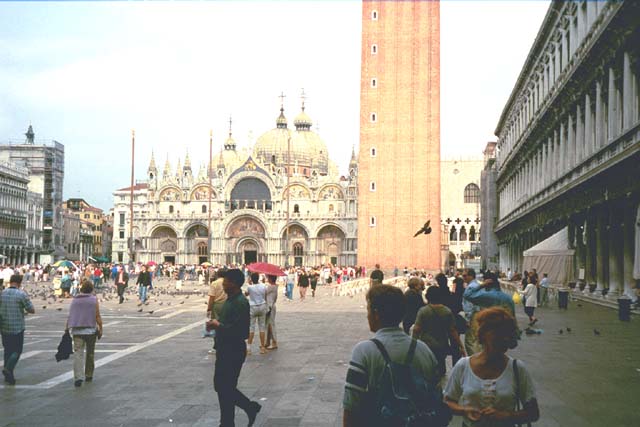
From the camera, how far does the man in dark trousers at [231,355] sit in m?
7.87

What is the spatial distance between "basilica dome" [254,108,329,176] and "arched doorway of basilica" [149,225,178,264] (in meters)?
19.0

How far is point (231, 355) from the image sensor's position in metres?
8.11

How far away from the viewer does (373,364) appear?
455cm

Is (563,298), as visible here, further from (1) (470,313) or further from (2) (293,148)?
(2) (293,148)

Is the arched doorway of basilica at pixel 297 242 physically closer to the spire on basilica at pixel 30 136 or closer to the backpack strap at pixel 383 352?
the spire on basilica at pixel 30 136

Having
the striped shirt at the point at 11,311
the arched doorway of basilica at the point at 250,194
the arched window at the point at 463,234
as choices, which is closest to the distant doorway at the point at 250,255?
the arched doorway of basilica at the point at 250,194

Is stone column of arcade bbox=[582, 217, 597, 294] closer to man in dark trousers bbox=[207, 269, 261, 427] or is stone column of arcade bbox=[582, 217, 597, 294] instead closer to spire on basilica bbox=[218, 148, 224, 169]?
man in dark trousers bbox=[207, 269, 261, 427]

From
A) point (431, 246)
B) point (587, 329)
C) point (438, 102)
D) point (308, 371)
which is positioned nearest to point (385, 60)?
point (438, 102)

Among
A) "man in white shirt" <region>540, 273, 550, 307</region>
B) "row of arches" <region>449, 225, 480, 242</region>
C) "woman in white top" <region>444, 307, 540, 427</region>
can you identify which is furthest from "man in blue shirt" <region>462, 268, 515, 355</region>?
"row of arches" <region>449, 225, 480, 242</region>

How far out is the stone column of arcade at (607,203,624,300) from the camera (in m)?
24.2

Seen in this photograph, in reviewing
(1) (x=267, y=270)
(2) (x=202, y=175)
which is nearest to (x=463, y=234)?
(2) (x=202, y=175)

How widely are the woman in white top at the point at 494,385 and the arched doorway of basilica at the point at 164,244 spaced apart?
299 ft

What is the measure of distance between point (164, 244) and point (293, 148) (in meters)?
Result: 25.0

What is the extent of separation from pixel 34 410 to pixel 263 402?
2766mm
